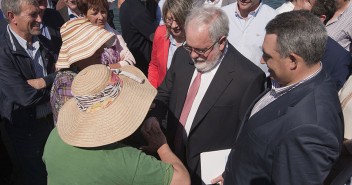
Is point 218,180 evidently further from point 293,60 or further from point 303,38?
point 303,38

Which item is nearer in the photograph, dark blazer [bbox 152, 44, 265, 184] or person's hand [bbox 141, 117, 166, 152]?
person's hand [bbox 141, 117, 166, 152]

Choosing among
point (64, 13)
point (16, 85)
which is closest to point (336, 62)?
point (16, 85)

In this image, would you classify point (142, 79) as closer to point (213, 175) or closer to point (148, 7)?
point (213, 175)

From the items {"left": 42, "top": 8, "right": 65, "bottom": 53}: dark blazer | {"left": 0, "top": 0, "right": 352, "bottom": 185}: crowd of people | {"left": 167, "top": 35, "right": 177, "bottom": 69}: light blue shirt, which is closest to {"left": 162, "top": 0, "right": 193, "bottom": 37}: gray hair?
{"left": 0, "top": 0, "right": 352, "bottom": 185}: crowd of people

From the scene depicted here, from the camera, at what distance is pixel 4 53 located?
3145mm

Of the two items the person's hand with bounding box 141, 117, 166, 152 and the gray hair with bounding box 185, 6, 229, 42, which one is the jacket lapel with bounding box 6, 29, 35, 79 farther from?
the person's hand with bounding box 141, 117, 166, 152

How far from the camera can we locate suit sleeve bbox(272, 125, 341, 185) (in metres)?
1.80

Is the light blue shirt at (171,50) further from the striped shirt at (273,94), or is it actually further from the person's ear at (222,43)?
the striped shirt at (273,94)

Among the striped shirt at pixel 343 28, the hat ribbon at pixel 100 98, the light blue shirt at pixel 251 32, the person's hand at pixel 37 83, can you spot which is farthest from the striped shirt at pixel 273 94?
the striped shirt at pixel 343 28

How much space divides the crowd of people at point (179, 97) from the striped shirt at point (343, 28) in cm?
1

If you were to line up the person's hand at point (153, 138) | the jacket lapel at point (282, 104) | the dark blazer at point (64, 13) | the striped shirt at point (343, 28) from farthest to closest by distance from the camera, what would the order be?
1. the dark blazer at point (64, 13)
2. the striped shirt at point (343, 28)
3. the person's hand at point (153, 138)
4. the jacket lapel at point (282, 104)

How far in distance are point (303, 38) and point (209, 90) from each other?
35.4 inches

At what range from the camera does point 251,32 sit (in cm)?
369

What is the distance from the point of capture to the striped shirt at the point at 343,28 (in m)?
3.92
